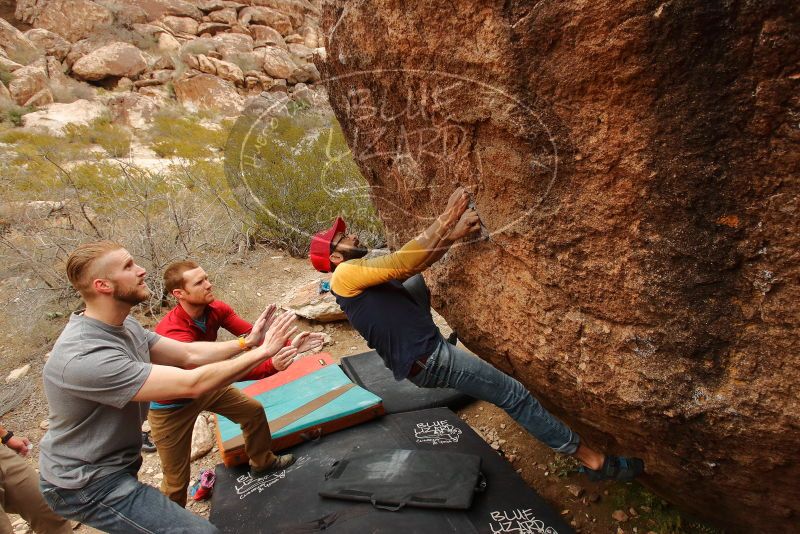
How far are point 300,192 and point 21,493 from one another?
519 cm

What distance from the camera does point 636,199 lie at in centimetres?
137

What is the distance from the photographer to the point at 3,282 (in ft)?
17.9

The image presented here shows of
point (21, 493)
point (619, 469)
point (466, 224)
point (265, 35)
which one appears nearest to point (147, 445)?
point (21, 493)

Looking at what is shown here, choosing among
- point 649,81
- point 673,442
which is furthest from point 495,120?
point 673,442

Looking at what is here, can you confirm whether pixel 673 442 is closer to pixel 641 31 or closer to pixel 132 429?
pixel 641 31

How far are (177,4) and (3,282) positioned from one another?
2393 cm

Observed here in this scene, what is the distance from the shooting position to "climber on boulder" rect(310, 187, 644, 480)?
1.89m

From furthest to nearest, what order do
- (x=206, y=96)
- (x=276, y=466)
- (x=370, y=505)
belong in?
1. (x=206, y=96)
2. (x=276, y=466)
3. (x=370, y=505)

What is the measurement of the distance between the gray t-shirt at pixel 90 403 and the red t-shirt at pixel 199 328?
493 mm

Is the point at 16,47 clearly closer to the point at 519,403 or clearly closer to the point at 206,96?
the point at 206,96

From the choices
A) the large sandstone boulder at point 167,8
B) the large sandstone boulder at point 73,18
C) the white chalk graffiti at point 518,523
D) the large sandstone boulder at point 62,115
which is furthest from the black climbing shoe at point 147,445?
the large sandstone boulder at point 167,8

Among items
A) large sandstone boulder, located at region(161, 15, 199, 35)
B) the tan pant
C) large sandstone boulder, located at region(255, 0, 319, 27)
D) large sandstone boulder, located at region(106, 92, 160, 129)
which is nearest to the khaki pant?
the tan pant

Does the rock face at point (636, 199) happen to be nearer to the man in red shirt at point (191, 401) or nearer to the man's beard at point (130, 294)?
the man in red shirt at point (191, 401)

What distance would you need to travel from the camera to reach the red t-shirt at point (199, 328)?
2295 mm
